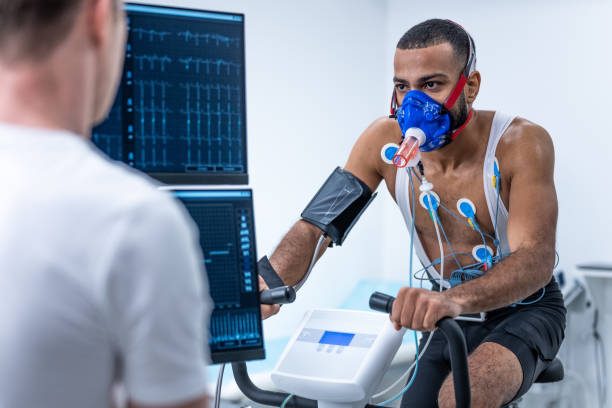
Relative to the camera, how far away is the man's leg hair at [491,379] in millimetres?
1569

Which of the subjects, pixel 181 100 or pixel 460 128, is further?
pixel 460 128

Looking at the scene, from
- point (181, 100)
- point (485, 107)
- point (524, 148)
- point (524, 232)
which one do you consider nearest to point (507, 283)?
point (524, 232)

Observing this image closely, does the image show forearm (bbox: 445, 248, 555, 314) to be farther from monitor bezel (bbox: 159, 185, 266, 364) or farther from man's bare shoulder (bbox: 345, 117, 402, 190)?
man's bare shoulder (bbox: 345, 117, 402, 190)

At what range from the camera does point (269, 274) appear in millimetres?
1634

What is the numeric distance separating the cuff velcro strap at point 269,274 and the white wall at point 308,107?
1246 millimetres

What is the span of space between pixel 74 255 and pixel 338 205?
139 cm

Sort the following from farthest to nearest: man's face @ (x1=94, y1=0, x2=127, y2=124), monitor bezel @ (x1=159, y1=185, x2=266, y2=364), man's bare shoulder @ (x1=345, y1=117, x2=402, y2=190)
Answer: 1. man's bare shoulder @ (x1=345, y1=117, x2=402, y2=190)
2. monitor bezel @ (x1=159, y1=185, x2=266, y2=364)
3. man's face @ (x1=94, y1=0, x2=127, y2=124)

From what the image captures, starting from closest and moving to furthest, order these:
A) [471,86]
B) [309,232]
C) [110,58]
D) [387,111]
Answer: [110,58] → [309,232] → [471,86] → [387,111]

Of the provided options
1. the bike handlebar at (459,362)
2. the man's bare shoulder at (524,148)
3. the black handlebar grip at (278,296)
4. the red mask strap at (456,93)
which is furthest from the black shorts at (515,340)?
the black handlebar grip at (278,296)

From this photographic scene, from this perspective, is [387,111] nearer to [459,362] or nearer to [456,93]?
[456,93]

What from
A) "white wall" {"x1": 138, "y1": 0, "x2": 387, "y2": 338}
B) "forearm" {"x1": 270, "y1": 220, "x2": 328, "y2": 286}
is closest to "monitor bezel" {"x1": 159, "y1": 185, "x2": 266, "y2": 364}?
"forearm" {"x1": 270, "y1": 220, "x2": 328, "y2": 286}

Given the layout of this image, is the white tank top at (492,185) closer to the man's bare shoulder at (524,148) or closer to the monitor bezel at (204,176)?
the man's bare shoulder at (524,148)

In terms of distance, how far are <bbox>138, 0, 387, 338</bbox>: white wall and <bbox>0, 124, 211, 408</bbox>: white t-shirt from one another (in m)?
2.29

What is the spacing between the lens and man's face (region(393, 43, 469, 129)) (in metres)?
1.90
